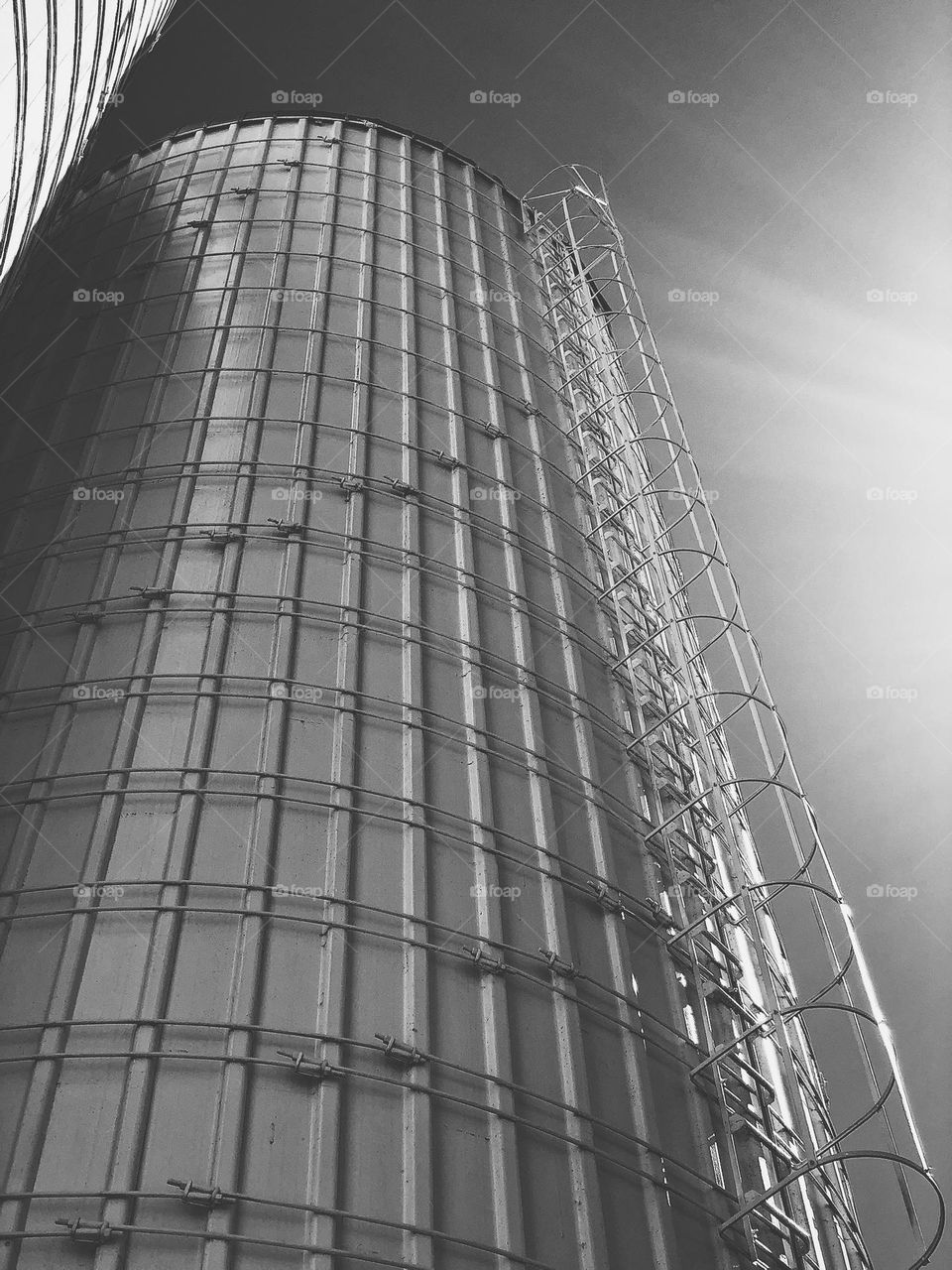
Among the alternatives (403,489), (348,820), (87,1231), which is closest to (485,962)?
(348,820)

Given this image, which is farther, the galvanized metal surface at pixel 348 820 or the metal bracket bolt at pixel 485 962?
the metal bracket bolt at pixel 485 962

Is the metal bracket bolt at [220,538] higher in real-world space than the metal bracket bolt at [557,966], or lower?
higher

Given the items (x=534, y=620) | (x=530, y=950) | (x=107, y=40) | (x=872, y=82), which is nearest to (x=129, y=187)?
(x=107, y=40)

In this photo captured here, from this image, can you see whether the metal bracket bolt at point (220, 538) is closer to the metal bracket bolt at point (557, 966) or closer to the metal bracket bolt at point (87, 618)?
the metal bracket bolt at point (87, 618)

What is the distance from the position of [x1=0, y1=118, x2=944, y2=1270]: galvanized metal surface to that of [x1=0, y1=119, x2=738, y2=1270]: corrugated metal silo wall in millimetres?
28

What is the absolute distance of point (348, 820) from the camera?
7.73 m

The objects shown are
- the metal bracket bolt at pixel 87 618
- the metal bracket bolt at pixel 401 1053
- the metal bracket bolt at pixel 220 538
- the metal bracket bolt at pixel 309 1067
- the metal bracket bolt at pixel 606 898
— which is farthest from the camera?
the metal bracket bolt at pixel 220 538

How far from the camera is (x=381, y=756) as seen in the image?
8234 millimetres

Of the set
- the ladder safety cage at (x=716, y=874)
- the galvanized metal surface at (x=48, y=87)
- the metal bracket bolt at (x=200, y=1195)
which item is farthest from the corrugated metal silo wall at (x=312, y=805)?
the galvanized metal surface at (x=48, y=87)

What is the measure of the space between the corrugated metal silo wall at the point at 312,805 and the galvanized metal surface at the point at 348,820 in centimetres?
Result: 3

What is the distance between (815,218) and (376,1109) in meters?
20.6

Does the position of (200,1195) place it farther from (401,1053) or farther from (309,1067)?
(401,1053)

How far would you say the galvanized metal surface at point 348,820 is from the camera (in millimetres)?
6258

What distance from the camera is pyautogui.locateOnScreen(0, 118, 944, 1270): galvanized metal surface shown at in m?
6.26
